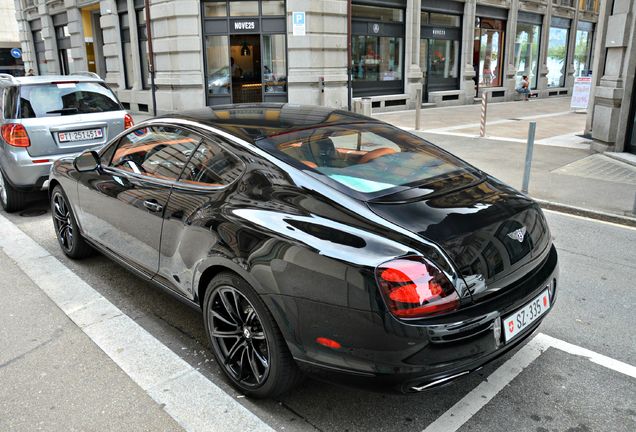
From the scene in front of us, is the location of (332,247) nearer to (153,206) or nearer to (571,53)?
(153,206)

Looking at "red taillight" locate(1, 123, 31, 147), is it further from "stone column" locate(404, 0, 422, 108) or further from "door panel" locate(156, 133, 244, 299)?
"stone column" locate(404, 0, 422, 108)

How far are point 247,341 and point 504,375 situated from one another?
61.5 inches

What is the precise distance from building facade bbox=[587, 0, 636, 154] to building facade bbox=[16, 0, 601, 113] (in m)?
3.29

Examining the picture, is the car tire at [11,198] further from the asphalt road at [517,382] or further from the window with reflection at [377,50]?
the window with reflection at [377,50]

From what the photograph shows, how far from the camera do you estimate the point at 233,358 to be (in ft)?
10.3

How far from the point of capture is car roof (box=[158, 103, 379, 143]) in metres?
3.36

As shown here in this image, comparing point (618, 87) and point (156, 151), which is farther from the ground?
point (618, 87)

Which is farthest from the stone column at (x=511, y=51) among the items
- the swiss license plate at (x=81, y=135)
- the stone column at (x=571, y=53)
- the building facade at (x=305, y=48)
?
the swiss license plate at (x=81, y=135)

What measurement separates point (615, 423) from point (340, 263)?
1.71 m

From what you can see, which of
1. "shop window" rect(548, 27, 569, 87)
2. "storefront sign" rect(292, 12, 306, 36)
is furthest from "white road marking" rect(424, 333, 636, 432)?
"shop window" rect(548, 27, 569, 87)

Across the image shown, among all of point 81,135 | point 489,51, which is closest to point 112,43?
point 81,135

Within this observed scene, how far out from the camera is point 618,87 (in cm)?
A: 1088

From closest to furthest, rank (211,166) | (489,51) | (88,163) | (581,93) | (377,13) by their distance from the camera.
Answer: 1. (211,166)
2. (88,163)
3. (581,93)
4. (377,13)
5. (489,51)

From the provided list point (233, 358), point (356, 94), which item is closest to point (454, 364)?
Answer: point (233, 358)
